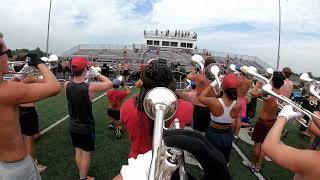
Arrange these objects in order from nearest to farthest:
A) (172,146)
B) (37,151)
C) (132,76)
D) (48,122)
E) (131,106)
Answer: (172,146) < (131,106) < (37,151) < (48,122) < (132,76)

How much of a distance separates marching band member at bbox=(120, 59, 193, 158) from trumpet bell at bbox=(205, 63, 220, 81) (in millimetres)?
2726

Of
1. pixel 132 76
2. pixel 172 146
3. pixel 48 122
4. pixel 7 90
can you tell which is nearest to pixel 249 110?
pixel 48 122

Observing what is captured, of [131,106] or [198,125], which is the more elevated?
[131,106]

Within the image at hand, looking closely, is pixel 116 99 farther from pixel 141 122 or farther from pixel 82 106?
pixel 141 122

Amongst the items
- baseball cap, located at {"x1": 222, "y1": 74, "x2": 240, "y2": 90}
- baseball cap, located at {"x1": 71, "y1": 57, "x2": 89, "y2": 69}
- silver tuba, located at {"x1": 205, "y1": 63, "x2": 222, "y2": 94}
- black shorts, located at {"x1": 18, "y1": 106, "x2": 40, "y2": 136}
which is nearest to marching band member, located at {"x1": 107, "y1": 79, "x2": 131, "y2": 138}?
black shorts, located at {"x1": 18, "y1": 106, "x2": 40, "y2": 136}

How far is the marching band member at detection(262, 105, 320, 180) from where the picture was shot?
2139mm

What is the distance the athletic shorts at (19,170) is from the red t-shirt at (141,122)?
86 centimetres

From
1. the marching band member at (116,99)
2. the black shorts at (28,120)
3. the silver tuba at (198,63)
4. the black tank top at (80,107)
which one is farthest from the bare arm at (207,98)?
the marching band member at (116,99)

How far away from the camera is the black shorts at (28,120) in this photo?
5344mm

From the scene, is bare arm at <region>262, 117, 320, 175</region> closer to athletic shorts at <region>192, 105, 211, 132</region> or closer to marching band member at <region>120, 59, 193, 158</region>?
marching band member at <region>120, 59, 193, 158</region>

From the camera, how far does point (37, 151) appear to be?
21.0 ft

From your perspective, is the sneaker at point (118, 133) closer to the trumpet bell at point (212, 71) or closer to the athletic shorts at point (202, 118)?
the athletic shorts at point (202, 118)

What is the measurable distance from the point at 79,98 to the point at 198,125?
2.16 meters

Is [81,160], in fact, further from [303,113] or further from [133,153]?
[303,113]
